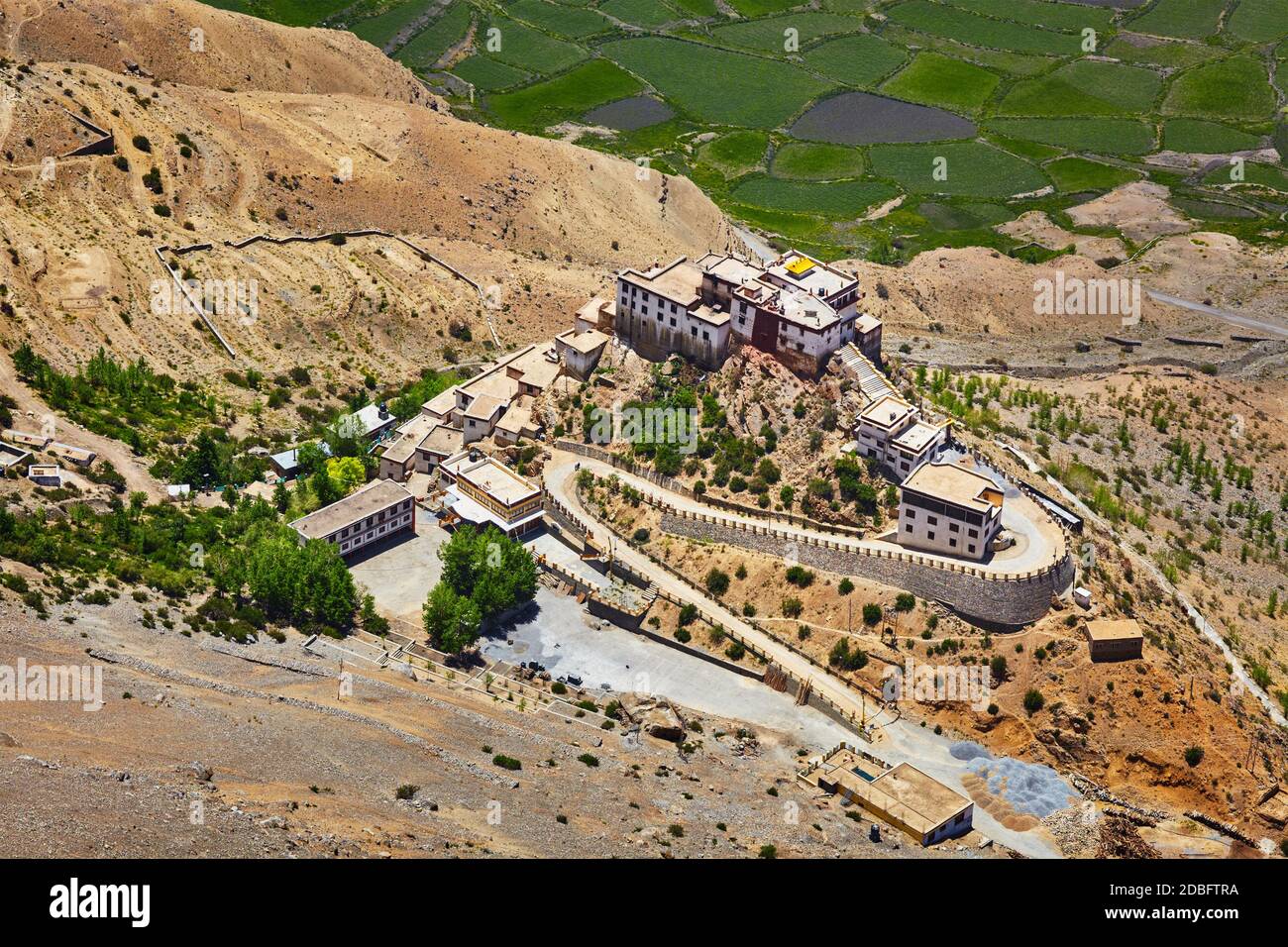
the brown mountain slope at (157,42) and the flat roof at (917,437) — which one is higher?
the brown mountain slope at (157,42)

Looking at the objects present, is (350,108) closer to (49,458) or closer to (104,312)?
(104,312)

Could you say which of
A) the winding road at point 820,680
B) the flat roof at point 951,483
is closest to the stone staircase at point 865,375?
the flat roof at point 951,483

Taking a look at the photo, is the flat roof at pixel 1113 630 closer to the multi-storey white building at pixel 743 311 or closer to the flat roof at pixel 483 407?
the multi-storey white building at pixel 743 311

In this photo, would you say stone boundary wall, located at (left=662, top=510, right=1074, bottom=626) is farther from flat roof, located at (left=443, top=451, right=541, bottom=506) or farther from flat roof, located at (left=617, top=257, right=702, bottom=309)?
flat roof, located at (left=617, top=257, right=702, bottom=309)

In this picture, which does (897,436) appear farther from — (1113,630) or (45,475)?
(45,475)

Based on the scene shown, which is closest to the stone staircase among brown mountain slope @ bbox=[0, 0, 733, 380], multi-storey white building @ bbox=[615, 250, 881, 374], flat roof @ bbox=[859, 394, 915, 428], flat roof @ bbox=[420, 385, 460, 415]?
multi-storey white building @ bbox=[615, 250, 881, 374]
